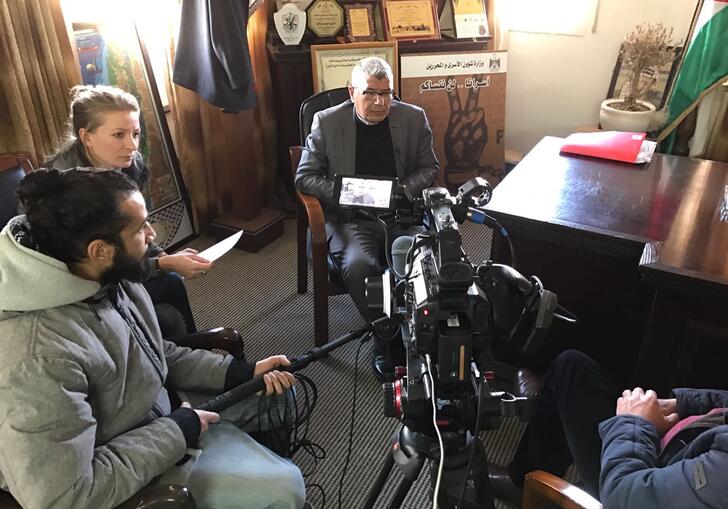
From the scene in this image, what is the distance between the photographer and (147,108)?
8.83 feet

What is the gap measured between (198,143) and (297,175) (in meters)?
0.94

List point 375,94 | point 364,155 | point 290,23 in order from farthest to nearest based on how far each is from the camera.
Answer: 1. point 290,23
2. point 364,155
3. point 375,94

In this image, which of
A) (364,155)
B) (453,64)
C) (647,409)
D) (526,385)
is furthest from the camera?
(453,64)

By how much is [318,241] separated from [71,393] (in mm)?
1147

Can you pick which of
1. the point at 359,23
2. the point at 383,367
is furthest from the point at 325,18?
the point at 383,367

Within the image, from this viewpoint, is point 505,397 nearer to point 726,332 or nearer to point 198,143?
point 726,332

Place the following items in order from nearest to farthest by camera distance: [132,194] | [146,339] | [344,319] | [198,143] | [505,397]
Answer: [505,397]
[132,194]
[146,339]
[344,319]
[198,143]

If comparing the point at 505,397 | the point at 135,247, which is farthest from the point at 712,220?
the point at 135,247

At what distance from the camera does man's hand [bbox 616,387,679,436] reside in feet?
3.69

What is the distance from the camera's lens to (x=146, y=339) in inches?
48.6

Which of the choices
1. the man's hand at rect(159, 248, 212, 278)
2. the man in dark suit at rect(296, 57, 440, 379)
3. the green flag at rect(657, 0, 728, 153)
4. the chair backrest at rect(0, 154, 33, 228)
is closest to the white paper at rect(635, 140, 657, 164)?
the man in dark suit at rect(296, 57, 440, 379)

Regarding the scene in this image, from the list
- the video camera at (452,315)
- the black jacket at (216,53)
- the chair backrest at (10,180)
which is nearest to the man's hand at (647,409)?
the video camera at (452,315)

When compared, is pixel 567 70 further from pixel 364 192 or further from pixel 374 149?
pixel 364 192

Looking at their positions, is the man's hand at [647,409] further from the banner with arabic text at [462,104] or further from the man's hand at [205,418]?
the banner with arabic text at [462,104]
